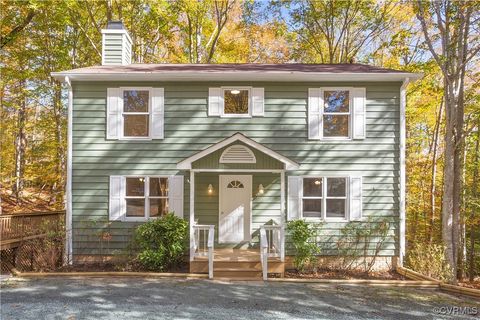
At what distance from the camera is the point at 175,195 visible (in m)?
8.66

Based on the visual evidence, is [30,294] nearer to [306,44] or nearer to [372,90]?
[372,90]

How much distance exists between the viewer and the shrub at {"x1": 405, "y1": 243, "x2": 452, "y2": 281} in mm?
7676

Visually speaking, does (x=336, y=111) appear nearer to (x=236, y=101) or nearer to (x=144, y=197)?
(x=236, y=101)

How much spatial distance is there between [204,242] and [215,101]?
4.20 meters

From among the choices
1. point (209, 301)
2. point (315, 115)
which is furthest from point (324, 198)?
point (209, 301)

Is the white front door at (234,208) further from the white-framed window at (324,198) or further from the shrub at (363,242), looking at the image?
the shrub at (363,242)

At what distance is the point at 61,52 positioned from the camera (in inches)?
549

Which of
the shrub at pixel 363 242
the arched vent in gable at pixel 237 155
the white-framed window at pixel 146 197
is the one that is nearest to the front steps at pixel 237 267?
the white-framed window at pixel 146 197

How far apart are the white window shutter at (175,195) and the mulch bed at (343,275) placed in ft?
11.8

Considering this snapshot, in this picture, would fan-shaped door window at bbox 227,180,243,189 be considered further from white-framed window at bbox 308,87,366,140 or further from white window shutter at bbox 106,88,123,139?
white window shutter at bbox 106,88,123,139

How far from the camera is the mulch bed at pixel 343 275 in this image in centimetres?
775

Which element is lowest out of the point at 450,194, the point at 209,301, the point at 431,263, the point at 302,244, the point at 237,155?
the point at 209,301

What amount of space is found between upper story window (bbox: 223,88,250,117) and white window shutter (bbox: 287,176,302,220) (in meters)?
2.55

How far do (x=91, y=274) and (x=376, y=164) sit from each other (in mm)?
8482
